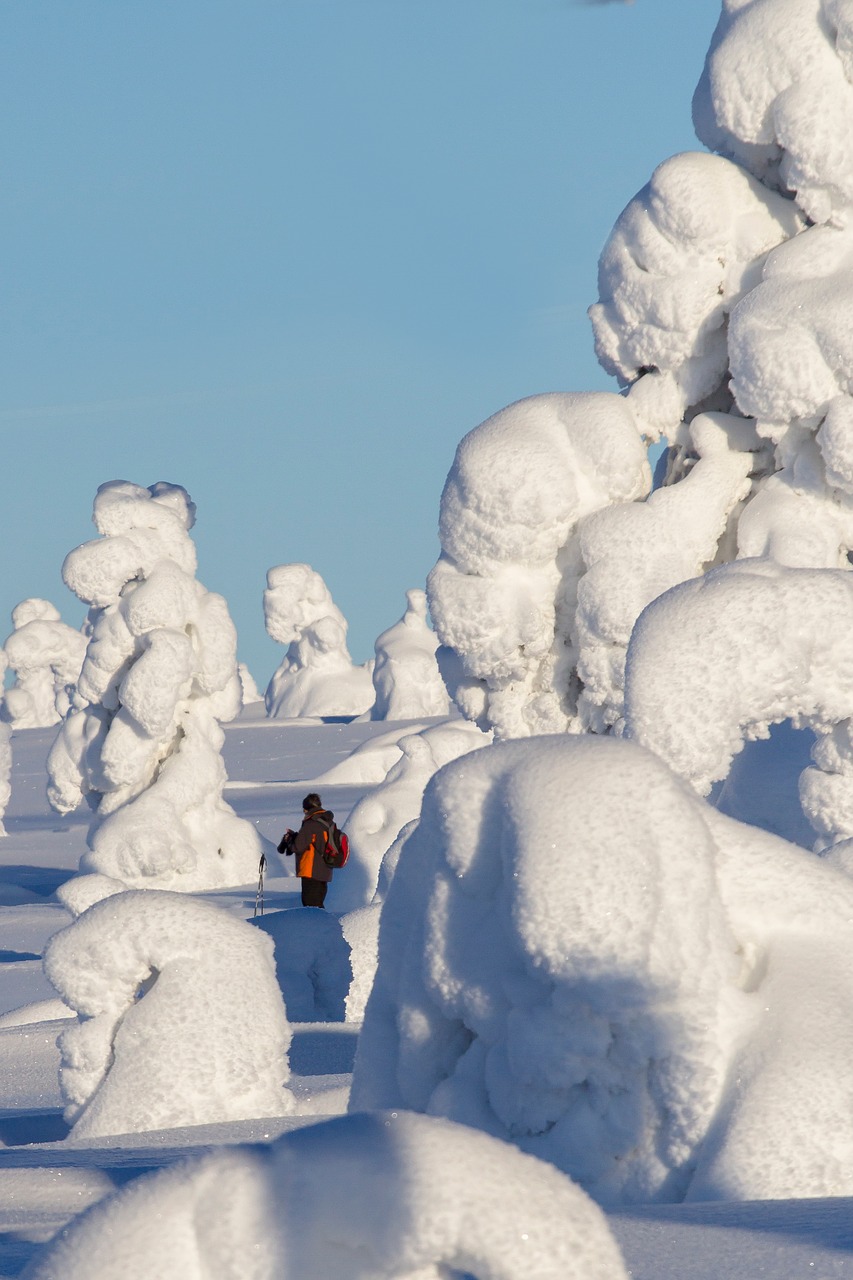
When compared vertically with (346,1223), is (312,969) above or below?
below

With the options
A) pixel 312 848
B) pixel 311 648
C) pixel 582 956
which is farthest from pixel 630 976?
pixel 311 648

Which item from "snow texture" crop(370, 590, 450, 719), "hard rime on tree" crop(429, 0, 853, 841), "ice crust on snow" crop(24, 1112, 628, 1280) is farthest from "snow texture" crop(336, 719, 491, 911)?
"snow texture" crop(370, 590, 450, 719)

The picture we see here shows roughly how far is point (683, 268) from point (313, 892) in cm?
462

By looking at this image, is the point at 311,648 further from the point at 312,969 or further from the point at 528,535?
the point at 312,969

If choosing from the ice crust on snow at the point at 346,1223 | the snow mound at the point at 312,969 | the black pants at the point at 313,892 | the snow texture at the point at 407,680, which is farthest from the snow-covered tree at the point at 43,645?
the ice crust on snow at the point at 346,1223

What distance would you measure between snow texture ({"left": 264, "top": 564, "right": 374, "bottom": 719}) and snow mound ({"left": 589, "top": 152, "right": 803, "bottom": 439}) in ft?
84.7

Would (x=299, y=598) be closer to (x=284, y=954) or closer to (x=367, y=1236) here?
(x=284, y=954)

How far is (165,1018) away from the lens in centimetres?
554

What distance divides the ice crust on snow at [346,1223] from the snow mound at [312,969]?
5.87 meters

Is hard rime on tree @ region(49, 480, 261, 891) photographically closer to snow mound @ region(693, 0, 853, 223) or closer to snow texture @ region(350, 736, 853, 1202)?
snow mound @ region(693, 0, 853, 223)

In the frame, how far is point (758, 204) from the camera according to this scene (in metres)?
10.0

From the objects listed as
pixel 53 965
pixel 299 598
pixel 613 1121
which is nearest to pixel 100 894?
pixel 53 965

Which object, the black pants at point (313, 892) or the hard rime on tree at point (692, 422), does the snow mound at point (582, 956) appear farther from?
the black pants at point (313, 892)

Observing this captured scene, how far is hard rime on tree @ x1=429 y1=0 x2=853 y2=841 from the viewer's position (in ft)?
31.0
